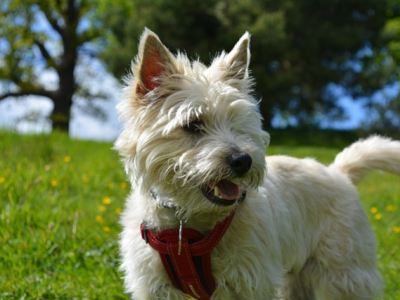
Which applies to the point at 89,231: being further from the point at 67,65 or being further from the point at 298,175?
the point at 67,65

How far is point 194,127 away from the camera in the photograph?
315cm

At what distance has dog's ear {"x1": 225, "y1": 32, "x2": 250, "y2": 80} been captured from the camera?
348 centimetres

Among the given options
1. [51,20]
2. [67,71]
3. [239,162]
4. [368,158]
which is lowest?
[67,71]

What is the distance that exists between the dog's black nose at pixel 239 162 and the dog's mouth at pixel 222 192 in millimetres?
145

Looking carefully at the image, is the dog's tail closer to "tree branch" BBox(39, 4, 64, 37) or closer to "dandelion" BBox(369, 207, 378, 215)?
"dandelion" BBox(369, 207, 378, 215)

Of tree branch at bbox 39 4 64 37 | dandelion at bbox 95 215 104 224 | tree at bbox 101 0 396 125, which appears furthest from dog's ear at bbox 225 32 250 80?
tree branch at bbox 39 4 64 37

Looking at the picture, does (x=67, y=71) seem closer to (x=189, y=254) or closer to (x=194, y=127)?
(x=194, y=127)

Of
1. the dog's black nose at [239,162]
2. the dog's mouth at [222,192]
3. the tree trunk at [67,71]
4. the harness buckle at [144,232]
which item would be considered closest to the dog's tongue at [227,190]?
the dog's mouth at [222,192]

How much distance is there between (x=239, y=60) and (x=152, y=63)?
0.64m

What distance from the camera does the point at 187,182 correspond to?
3.04m

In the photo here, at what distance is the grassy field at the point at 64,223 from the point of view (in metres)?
4.28

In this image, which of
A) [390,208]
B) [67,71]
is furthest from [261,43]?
[390,208]

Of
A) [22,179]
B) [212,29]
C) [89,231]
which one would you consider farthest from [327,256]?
[212,29]

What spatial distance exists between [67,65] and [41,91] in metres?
2.37
